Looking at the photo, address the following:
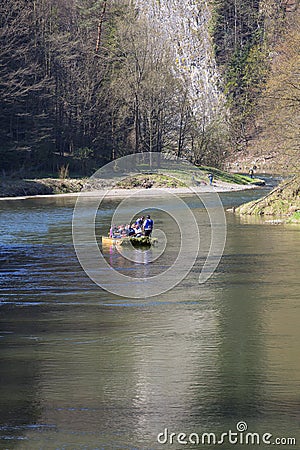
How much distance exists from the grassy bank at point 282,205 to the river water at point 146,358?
1386 centimetres

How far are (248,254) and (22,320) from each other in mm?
11872

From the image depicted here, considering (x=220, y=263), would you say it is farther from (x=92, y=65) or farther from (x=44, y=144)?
(x=92, y=65)

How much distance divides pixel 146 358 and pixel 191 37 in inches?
4631

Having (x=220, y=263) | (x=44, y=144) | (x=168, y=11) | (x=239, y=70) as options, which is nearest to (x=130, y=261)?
(x=220, y=263)

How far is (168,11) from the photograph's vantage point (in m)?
133

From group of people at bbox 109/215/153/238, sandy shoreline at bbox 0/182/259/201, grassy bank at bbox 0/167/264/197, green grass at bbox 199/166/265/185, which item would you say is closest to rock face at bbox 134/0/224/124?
green grass at bbox 199/166/265/185

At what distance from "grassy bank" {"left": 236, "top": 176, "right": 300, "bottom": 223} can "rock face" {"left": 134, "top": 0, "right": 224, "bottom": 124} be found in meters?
74.3

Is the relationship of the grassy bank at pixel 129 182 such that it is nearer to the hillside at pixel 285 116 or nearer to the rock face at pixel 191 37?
the hillside at pixel 285 116

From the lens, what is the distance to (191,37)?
128000 millimetres

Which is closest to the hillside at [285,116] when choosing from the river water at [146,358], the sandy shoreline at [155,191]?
the river water at [146,358]

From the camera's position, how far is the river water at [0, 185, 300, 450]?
38.9 ft

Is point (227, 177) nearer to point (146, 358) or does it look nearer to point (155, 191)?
point (155, 191)

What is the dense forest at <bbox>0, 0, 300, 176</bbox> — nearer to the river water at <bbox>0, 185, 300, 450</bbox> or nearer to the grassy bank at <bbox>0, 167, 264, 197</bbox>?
the grassy bank at <bbox>0, 167, 264, 197</bbox>

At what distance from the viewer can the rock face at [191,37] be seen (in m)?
121
